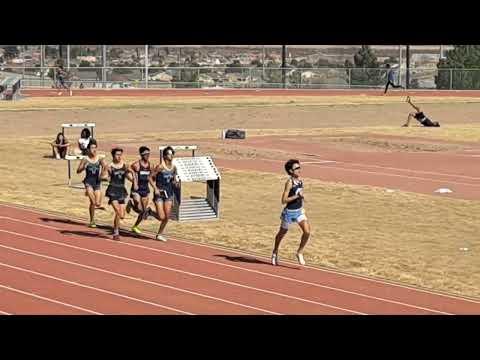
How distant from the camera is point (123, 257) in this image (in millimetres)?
17453

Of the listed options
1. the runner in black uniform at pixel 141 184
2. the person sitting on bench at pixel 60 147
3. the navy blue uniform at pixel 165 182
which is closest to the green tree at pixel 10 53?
the person sitting on bench at pixel 60 147

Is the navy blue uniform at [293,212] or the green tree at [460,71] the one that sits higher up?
the green tree at [460,71]

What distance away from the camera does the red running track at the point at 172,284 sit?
45.8 feet

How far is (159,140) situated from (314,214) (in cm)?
1884

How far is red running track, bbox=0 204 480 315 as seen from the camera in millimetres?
13945

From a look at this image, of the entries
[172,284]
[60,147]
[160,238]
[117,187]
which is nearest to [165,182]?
[117,187]

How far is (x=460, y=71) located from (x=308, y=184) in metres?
46.3

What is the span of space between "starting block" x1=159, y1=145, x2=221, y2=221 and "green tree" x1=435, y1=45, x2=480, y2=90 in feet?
173

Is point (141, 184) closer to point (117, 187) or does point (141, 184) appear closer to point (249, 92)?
point (117, 187)

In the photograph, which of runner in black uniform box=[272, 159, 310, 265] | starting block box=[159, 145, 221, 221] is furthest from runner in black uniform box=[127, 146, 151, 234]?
runner in black uniform box=[272, 159, 310, 265]

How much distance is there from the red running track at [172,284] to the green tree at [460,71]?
184ft

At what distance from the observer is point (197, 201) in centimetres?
2233

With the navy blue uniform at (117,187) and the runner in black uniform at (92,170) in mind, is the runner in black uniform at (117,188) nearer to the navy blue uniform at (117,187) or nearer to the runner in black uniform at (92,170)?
the navy blue uniform at (117,187)
